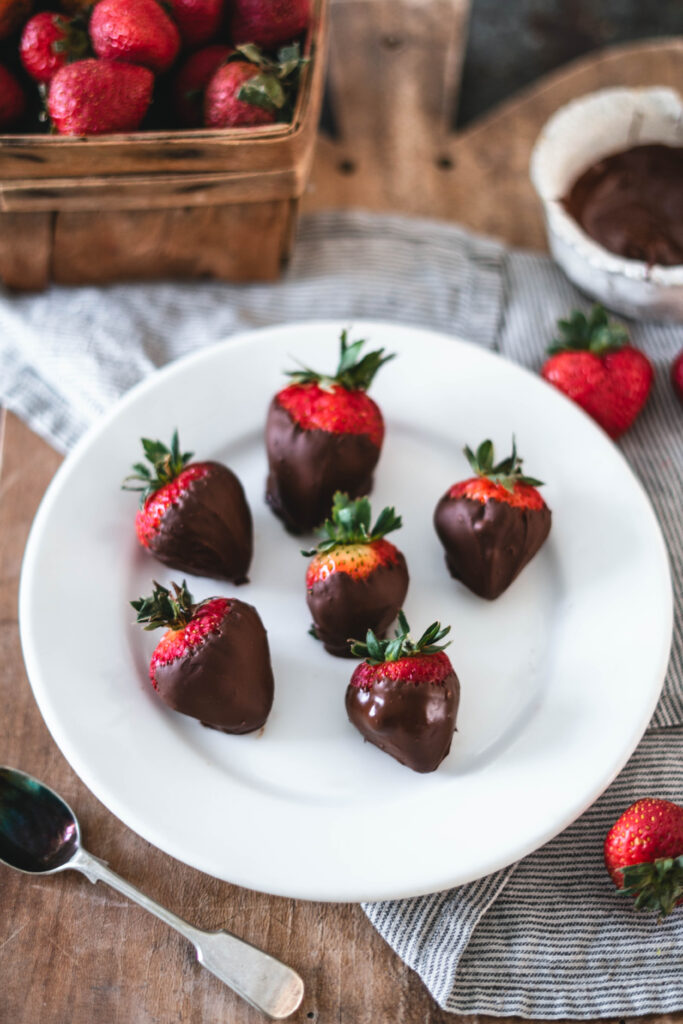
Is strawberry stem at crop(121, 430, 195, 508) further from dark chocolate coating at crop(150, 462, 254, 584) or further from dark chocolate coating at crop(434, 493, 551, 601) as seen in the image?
dark chocolate coating at crop(434, 493, 551, 601)

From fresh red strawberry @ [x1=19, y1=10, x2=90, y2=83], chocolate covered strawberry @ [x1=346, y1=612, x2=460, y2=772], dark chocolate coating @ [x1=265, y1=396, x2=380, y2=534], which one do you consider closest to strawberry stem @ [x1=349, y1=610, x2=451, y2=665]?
chocolate covered strawberry @ [x1=346, y1=612, x2=460, y2=772]

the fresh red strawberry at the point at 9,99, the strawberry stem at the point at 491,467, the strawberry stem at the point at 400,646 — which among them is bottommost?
the strawberry stem at the point at 400,646

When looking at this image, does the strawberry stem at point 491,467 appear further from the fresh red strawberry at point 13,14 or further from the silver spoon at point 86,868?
the fresh red strawberry at point 13,14

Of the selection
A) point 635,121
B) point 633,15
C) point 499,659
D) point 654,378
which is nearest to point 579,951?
point 499,659

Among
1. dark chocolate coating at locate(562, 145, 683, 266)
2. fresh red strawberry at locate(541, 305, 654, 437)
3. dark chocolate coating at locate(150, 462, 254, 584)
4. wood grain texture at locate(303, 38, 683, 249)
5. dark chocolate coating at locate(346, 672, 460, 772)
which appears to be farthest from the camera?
wood grain texture at locate(303, 38, 683, 249)

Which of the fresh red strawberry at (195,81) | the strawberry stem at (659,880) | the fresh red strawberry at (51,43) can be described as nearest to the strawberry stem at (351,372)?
the fresh red strawberry at (195,81)
